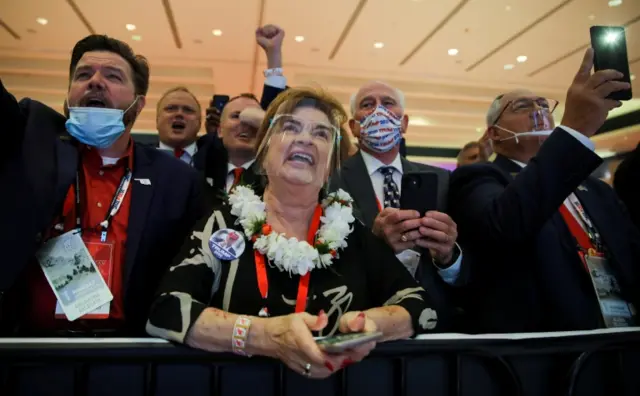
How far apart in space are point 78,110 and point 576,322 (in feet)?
6.37

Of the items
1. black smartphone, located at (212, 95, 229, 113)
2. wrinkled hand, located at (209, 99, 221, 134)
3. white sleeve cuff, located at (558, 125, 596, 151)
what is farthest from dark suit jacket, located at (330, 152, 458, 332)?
wrinkled hand, located at (209, 99, 221, 134)

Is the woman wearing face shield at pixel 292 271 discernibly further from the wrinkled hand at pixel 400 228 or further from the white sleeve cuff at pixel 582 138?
the white sleeve cuff at pixel 582 138

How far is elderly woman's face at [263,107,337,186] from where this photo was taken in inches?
57.3

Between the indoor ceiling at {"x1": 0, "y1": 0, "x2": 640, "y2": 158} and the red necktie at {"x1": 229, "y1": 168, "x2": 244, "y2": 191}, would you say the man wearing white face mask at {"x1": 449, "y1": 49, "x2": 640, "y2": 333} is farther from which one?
the indoor ceiling at {"x1": 0, "y1": 0, "x2": 640, "y2": 158}

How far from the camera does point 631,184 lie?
2.21 meters

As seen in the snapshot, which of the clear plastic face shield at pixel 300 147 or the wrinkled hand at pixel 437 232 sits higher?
the clear plastic face shield at pixel 300 147

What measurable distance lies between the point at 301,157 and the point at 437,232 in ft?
1.70

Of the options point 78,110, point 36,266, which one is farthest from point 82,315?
point 78,110

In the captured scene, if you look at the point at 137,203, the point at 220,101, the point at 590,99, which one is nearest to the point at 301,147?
the point at 137,203

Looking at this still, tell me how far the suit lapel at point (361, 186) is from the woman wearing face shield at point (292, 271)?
340 millimetres

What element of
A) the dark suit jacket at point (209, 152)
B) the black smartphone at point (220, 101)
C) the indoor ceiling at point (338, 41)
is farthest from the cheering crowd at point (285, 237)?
the indoor ceiling at point (338, 41)

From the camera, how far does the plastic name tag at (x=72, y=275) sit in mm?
1450

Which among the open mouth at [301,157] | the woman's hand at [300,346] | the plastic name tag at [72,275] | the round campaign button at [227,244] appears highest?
the open mouth at [301,157]

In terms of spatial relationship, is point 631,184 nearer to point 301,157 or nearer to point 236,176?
point 301,157
